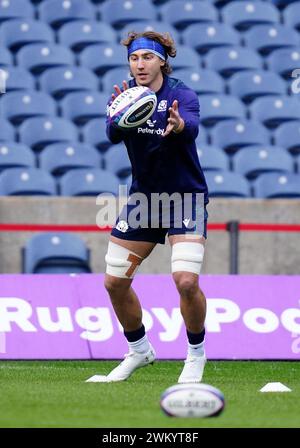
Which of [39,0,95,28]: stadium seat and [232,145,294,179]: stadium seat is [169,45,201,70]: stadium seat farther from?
[232,145,294,179]: stadium seat

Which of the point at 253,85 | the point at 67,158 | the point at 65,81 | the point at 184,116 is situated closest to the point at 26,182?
the point at 67,158

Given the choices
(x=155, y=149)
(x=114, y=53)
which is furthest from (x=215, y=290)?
(x=114, y=53)

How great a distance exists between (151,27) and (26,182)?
137 inches

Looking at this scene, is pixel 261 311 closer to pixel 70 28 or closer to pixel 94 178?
pixel 94 178

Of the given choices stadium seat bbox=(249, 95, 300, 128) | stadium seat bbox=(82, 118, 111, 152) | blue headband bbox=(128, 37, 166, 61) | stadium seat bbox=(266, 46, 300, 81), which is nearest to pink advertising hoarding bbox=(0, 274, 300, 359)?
blue headband bbox=(128, 37, 166, 61)

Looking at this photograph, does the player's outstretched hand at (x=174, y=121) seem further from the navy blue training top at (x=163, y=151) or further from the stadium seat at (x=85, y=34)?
the stadium seat at (x=85, y=34)

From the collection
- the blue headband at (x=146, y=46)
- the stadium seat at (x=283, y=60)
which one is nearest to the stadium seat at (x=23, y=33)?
the stadium seat at (x=283, y=60)

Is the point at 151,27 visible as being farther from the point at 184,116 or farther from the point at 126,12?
the point at 184,116

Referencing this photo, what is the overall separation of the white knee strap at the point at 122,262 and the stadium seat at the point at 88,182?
17.0 feet

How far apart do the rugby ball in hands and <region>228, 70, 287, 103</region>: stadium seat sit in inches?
321

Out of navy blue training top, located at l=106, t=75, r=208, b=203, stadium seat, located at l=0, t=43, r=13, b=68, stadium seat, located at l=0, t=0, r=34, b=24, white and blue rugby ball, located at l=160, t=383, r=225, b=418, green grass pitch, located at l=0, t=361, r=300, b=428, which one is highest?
stadium seat, located at l=0, t=0, r=34, b=24

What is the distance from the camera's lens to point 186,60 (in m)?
15.3

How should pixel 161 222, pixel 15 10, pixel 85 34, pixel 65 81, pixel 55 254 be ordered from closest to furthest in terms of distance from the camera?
pixel 161 222
pixel 55 254
pixel 65 81
pixel 85 34
pixel 15 10

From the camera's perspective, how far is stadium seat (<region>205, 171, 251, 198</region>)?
43.6 feet
